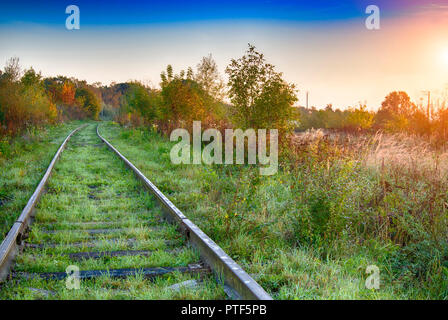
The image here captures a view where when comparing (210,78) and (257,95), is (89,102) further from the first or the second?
(257,95)

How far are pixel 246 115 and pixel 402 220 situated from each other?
720 cm

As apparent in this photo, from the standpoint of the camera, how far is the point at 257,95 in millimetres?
11125

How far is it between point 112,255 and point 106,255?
0.07m

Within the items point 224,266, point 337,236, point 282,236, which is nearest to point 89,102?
point 282,236

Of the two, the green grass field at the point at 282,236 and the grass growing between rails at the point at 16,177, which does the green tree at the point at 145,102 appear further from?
the green grass field at the point at 282,236

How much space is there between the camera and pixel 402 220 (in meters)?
4.61

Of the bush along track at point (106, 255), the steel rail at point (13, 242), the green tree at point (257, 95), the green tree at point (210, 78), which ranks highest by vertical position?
the green tree at point (210, 78)

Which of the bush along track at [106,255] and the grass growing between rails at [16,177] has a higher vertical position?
the grass growing between rails at [16,177]

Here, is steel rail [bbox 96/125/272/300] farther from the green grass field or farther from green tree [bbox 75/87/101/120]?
green tree [bbox 75/87/101/120]

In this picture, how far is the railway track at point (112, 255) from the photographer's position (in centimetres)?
294

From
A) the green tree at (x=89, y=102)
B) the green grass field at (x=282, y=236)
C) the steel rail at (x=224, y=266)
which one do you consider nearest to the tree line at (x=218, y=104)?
the green grass field at (x=282, y=236)
